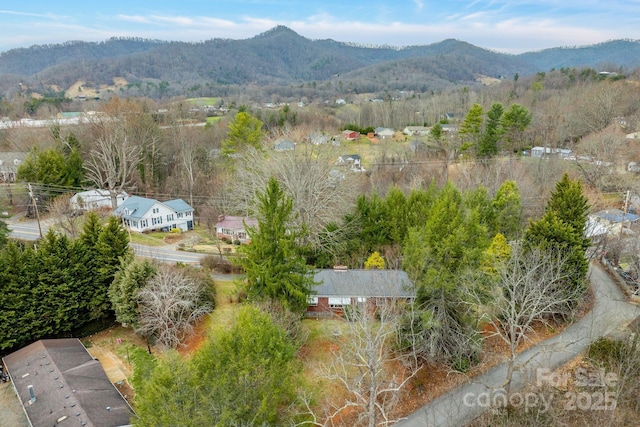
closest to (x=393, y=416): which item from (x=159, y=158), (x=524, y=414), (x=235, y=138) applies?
(x=524, y=414)

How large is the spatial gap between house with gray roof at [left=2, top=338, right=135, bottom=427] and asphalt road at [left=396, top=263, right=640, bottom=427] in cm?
1223

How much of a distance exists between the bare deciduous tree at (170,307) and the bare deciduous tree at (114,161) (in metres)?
23.3

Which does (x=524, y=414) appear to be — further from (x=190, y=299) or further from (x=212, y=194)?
(x=212, y=194)

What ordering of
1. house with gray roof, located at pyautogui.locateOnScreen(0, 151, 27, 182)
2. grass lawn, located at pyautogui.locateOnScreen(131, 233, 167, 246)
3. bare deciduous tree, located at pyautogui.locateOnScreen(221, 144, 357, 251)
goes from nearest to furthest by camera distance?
1. bare deciduous tree, located at pyautogui.locateOnScreen(221, 144, 357, 251)
2. grass lawn, located at pyautogui.locateOnScreen(131, 233, 167, 246)
3. house with gray roof, located at pyautogui.locateOnScreen(0, 151, 27, 182)

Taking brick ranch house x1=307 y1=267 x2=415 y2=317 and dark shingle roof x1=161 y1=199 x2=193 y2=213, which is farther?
dark shingle roof x1=161 y1=199 x2=193 y2=213

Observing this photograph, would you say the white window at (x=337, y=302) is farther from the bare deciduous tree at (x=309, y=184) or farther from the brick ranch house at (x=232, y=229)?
the brick ranch house at (x=232, y=229)

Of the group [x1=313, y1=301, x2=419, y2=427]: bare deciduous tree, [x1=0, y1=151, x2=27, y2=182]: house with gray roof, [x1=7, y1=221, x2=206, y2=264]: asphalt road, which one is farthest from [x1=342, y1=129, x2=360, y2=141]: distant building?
[x1=313, y1=301, x2=419, y2=427]: bare deciduous tree

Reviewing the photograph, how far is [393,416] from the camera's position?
17.6 m

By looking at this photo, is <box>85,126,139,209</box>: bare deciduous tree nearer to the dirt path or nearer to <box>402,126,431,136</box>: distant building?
the dirt path

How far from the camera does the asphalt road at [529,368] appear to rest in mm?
17141

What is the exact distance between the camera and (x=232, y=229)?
39.4 meters

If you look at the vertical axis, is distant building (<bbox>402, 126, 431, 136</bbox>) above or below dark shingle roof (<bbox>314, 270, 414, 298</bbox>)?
above

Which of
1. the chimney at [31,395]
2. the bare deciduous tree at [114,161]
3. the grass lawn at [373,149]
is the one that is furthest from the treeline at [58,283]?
the grass lawn at [373,149]

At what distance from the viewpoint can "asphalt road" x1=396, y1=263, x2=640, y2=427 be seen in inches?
675
